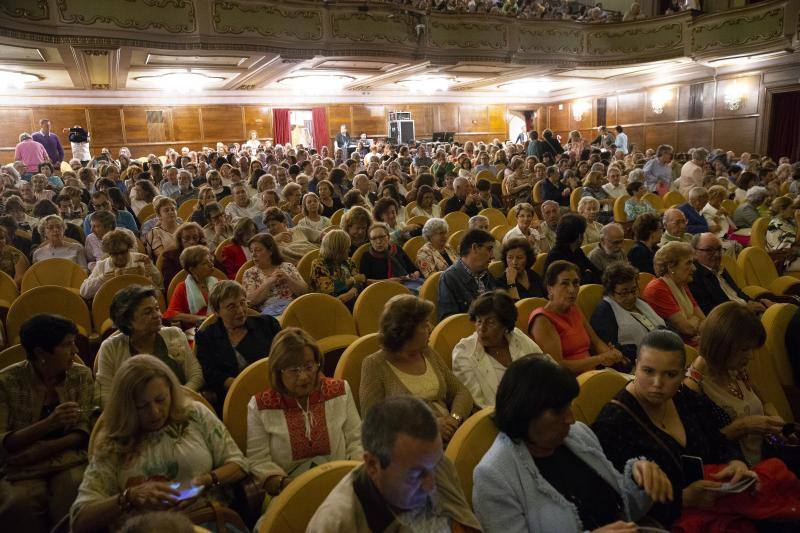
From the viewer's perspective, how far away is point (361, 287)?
406 cm

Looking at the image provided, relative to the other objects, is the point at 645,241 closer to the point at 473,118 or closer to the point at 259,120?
the point at 259,120

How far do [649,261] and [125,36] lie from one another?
844 cm

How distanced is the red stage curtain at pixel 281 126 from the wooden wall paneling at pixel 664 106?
1087 centimetres

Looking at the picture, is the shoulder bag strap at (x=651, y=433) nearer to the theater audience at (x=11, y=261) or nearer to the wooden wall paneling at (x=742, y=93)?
the theater audience at (x=11, y=261)

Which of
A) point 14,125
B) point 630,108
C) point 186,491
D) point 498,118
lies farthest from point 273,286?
point 498,118

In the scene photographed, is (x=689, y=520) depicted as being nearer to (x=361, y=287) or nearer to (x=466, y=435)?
(x=466, y=435)

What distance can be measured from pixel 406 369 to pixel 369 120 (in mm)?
17262

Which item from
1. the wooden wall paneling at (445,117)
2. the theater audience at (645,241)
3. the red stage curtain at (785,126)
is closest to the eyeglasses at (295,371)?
the theater audience at (645,241)

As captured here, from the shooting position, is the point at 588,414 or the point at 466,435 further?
the point at 588,414

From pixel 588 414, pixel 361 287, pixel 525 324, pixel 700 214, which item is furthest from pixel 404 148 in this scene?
pixel 588 414

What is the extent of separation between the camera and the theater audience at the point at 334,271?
385cm

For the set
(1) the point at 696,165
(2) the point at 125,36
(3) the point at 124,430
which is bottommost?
(3) the point at 124,430

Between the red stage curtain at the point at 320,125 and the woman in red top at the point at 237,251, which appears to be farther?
the red stage curtain at the point at 320,125

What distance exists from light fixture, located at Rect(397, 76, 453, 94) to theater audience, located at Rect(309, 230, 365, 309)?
40.9ft
